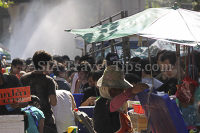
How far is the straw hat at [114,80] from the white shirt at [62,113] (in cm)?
186

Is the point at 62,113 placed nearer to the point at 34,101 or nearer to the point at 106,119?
the point at 34,101

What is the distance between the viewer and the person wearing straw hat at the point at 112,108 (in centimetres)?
383

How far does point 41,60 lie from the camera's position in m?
5.41

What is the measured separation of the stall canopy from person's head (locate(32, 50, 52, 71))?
0.93m

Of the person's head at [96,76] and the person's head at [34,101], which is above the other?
the person's head at [96,76]

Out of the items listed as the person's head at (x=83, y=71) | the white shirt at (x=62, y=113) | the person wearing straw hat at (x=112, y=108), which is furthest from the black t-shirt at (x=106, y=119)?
the person's head at (x=83, y=71)

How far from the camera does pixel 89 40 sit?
424 centimetres

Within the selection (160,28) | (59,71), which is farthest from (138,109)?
(59,71)

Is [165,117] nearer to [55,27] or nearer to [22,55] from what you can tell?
[55,27]

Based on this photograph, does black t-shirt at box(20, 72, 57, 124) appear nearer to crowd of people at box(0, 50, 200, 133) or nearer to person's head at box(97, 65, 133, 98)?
crowd of people at box(0, 50, 200, 133)

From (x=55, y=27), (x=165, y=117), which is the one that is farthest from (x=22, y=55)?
(x=165, y=117)

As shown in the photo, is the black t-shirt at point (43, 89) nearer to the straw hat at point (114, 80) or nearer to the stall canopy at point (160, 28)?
the stall canopy at point (160, 28)

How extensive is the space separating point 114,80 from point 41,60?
5.59ft

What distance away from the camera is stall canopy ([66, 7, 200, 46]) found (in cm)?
374
